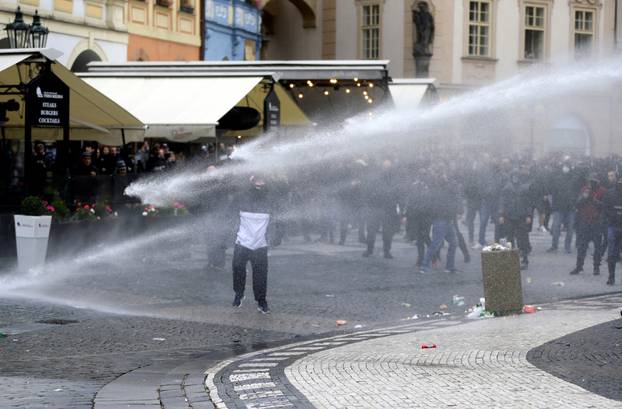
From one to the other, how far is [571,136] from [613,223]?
2889 centimetres

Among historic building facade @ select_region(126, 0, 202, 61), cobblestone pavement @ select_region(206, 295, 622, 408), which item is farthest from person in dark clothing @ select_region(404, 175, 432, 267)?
historic building facade @ select_region(126, 0, 202, 61)

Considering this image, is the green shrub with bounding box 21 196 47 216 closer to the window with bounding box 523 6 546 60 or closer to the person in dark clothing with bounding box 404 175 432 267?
the person in dark clothing with bounding box 404 175 432 267

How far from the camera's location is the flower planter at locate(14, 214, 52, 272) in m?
19.1

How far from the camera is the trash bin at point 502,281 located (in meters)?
15.6

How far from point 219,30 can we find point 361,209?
565 inches

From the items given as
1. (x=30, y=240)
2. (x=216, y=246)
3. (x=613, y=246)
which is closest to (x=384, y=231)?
(x=216, y=246)

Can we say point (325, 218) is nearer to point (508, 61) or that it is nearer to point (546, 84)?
point (546, 84)

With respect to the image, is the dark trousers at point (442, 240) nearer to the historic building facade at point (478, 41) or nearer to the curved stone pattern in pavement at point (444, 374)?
the curved stone pattern in pavement at point (444, 374)

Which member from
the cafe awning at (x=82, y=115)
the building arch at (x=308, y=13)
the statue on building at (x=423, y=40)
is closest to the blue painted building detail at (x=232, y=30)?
the statue on building at (x=423, y=40)

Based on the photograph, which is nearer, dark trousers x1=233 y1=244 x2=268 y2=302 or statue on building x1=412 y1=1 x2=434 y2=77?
dark trousers x1=233 y1=244 x2=268 y2=302

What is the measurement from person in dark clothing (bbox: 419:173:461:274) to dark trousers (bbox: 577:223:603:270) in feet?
6.71

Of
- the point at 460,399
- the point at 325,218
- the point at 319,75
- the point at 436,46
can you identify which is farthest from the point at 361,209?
the point at 436,46

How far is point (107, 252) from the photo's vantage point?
2170 cm

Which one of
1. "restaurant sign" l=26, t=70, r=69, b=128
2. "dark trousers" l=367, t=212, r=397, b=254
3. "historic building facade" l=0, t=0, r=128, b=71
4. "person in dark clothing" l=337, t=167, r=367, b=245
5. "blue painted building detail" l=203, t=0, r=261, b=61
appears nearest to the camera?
"restaurant sign" l=26, t=70, r=69, b=128
